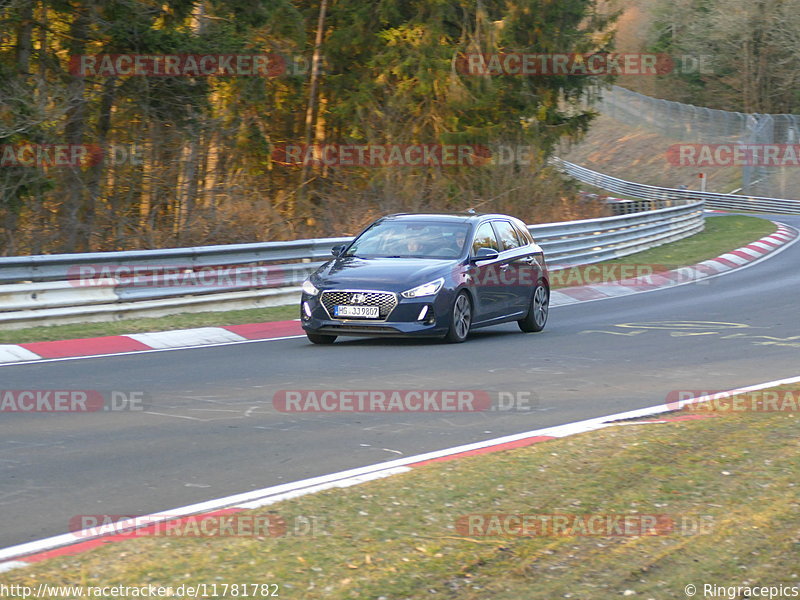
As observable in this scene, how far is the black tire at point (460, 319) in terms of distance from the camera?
13.4 m

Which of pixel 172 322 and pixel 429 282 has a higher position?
pixel 429 282

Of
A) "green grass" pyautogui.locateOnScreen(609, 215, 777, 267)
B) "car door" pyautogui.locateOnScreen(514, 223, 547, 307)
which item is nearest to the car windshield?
"car door" pyautogui.locateOnScreen(514, 223, 547, 307)

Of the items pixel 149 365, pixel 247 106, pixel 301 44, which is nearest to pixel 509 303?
pixel 149 365

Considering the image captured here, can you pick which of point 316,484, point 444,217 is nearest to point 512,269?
point 444,217

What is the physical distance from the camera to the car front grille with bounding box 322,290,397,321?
12992 millimetres

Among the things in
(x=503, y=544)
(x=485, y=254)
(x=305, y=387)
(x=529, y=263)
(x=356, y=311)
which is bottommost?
(x=305, y=387)

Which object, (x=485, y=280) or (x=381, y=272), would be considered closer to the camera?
(x=381, y=272)

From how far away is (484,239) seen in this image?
47.9 feet

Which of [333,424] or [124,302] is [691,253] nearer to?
[124,302]

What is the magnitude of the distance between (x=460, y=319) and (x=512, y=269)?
160 centimetres

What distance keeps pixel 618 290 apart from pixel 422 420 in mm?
13628

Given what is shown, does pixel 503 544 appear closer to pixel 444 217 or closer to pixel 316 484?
pixel 316 484

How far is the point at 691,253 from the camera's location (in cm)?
2792

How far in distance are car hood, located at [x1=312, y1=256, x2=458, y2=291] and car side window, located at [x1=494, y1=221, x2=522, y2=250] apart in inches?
59.9
